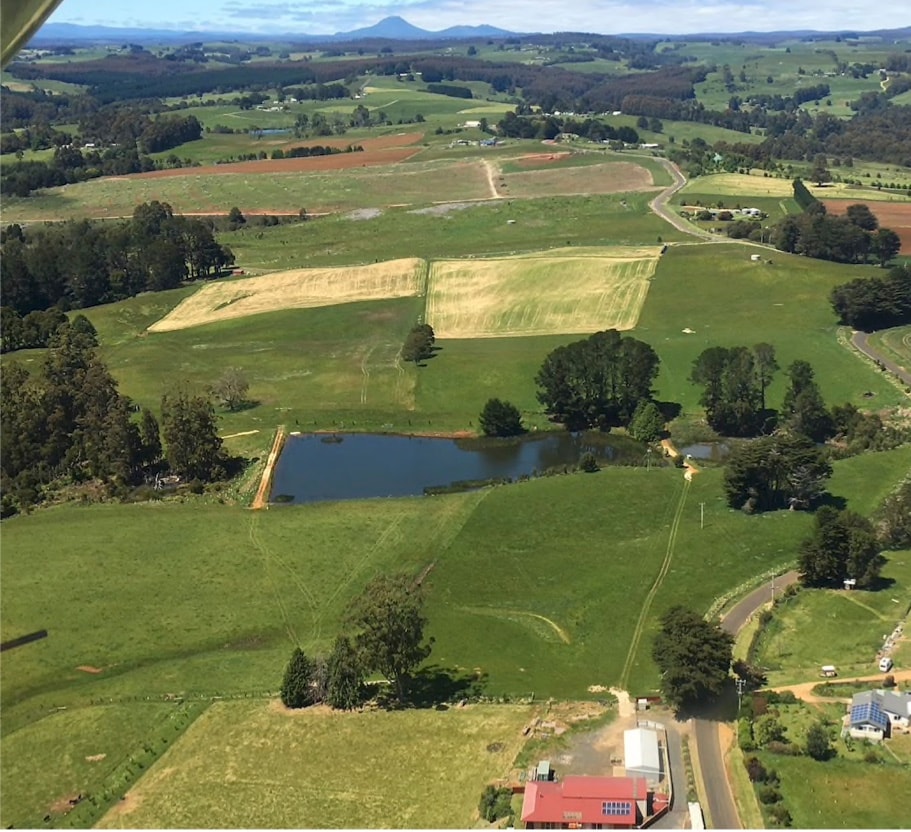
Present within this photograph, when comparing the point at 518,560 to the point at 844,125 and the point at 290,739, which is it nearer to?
the point at 290,739

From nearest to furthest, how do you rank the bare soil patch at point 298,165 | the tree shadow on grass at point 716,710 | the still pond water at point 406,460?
the tree shadow on grass at point 716,710 → the still pond water at point 406,460 → the bare soil patch at point 298,165

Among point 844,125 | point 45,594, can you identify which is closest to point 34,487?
point 45,594

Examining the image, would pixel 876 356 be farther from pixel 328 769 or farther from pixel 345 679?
pixel 328 769

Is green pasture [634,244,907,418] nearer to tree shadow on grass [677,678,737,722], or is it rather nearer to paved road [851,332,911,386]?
paved road [851,332,911,386]

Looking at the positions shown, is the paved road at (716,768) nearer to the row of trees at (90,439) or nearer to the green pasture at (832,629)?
the green pasture at (832,629)

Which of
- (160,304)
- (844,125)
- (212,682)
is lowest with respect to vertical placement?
(212,682)

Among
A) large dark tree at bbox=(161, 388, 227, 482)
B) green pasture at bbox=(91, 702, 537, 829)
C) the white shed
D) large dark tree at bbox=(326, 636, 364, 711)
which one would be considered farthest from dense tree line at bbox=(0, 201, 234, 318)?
the white shed

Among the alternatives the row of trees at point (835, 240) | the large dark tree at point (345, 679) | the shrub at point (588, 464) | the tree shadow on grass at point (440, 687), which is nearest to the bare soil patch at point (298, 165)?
the row of trees at point (835, 240)
